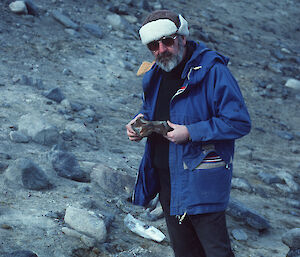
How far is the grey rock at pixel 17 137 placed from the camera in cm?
507

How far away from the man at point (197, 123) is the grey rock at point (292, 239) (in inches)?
80.9

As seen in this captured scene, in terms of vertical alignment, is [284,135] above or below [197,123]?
below

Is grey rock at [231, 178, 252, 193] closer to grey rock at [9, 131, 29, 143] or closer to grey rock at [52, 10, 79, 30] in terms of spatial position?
grey rock at [9, 131, 29, 143]

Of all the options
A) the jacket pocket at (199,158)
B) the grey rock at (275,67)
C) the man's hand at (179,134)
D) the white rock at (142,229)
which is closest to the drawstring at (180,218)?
the jacket pocket at (199,158)

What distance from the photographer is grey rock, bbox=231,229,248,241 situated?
14.6 feet

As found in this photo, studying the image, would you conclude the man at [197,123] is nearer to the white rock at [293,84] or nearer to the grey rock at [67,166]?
the grey rock at [67,166]

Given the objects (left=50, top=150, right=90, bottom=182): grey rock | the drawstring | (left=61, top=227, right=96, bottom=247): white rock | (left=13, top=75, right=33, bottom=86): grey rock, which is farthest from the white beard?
(left=13, top=75, right=33, bottom=86): grey rock

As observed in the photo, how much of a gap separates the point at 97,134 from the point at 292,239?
2997 mm

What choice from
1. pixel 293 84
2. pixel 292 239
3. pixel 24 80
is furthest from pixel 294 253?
pixel 293 84

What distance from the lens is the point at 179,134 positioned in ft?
8.04

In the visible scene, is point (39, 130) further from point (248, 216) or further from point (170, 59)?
point (170, 59)

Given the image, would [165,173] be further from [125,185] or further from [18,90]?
[18,90]

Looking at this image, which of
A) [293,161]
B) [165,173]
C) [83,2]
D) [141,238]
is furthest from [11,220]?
[83,2]

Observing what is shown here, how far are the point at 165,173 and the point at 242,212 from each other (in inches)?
90.5
